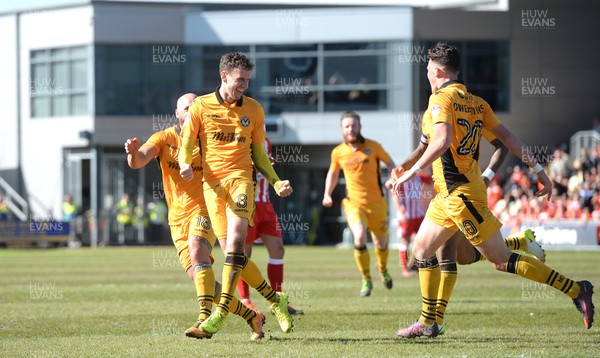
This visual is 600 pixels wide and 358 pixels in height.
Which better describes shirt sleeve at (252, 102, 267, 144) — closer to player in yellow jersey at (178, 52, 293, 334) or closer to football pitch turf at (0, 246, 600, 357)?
player in yellow jersey at (178, 52, 293, 334)

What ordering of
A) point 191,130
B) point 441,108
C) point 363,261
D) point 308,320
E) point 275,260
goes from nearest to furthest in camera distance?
1. point 441,108
2. point 191,130
3. point 308,320
4. point 275,260
5. point 363,261

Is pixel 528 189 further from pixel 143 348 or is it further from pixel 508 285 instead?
pixel 143 348

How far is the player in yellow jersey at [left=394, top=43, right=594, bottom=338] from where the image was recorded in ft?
30.4

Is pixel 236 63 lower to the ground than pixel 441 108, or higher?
higher

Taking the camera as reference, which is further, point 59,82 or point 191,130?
point 59,82

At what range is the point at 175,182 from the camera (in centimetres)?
1027

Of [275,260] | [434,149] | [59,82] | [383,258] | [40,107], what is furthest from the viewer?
[40,107]

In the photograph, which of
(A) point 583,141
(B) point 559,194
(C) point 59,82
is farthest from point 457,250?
(C) point 59,82

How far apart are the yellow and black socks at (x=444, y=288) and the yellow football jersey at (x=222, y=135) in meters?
2.05

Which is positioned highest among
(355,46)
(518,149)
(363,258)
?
(355,46)

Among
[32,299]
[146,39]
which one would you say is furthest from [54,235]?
[32,299]

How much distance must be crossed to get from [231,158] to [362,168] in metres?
6.33

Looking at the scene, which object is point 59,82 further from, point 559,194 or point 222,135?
point 222,135

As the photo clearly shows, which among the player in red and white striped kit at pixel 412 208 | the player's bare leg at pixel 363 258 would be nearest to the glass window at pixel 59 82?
the player in red and white striped kit at pixel 412 208
